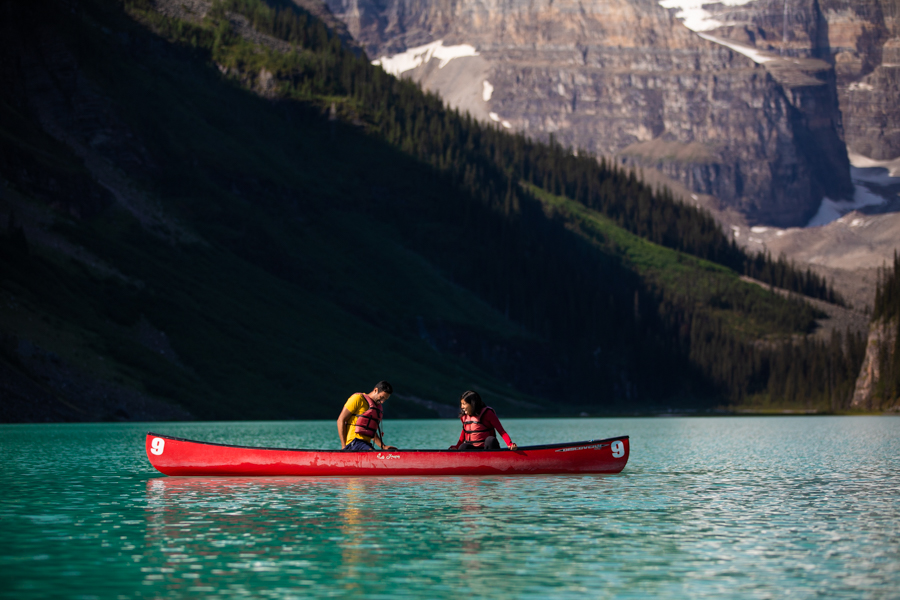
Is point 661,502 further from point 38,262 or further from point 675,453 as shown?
point 38,262

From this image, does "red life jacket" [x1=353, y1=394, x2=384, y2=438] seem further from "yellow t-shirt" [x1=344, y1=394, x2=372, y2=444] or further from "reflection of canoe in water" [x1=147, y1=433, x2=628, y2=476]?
"reflection of canoe in water" [x1=147, y1=433, x2=628, y2=476]

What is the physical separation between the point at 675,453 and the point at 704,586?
151 ft

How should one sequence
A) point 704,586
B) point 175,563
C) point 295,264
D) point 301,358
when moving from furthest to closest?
point 295,264 → point 301,358 → point 175,563 → point 704,586

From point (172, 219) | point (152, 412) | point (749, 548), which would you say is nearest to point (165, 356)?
point (152, 412)

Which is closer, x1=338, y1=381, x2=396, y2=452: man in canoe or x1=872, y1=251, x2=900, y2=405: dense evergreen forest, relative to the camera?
x1=338, y1=381, x2=396, y2=452: man in canoe

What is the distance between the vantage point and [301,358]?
525 feet

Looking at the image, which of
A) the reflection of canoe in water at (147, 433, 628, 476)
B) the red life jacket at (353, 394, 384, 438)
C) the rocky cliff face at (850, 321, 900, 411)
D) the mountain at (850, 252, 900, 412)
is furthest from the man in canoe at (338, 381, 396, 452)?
the rocky cliff face at (850, 321, 900, 411)

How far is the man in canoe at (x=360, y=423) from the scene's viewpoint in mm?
40406

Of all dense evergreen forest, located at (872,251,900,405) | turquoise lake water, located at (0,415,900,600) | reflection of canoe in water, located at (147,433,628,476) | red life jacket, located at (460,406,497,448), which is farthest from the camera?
dense evergreen forest, located at (872,251,900,405)

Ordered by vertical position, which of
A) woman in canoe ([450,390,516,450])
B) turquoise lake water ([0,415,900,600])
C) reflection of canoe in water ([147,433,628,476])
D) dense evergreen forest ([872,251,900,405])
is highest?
dense evergreen forest ([872,251,900,405])

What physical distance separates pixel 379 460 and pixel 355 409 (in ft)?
7.55

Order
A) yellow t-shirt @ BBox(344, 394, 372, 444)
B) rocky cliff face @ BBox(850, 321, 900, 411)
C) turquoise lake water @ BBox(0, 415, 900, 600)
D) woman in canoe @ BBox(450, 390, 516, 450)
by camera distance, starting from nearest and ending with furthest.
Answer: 1. turquoise lake water @ BBox(0, 415, 900, 600)
2. yellow t-shirt @ BBox(344, 394, 372, 444)
3. woman in canoe @ BBox(450, 390, 516, 450)
4. rocky cliff face @ BBox(850, 321, 900, 411)

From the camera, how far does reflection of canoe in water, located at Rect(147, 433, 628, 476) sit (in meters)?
41.0

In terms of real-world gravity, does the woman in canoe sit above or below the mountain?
below
